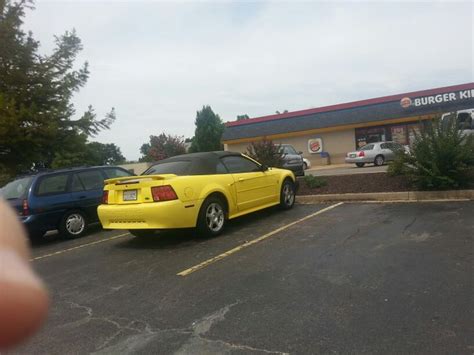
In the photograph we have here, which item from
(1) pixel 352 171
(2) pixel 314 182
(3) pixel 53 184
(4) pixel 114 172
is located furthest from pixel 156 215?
(1) pixel 352 171

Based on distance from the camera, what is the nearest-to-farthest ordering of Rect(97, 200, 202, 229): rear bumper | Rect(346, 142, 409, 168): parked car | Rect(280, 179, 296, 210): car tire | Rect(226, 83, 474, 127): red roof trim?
1. Rect(97, 200, 202, 229): rear bumper
2. Rect(280, 179, 296, 210): car tire
3. Rect(346, 142, 409, 168): parked car
4. Rect(226, 83, 474, 127): red roof trim

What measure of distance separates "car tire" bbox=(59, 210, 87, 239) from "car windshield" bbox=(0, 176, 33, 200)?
0.94 metres

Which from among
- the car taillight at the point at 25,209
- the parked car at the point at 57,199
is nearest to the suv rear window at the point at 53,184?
the parked car at the point at 57,199

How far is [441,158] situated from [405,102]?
22968 millimetres

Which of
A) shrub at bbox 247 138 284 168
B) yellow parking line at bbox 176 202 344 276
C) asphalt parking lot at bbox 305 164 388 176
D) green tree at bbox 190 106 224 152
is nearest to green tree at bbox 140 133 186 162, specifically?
green tree at bbox 190 106 224 152

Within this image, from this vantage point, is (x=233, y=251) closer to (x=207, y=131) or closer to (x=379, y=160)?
(x=379, y=160)

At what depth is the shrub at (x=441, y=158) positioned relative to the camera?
9.72 metres

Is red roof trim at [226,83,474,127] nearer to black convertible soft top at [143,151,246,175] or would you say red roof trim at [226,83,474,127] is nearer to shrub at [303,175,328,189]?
shrub at [303,175,328,189]

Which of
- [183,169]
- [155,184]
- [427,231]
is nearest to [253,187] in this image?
[183,169]

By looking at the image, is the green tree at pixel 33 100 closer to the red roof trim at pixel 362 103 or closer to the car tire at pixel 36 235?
the car tire at pixel 36 235

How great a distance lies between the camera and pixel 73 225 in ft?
30.6

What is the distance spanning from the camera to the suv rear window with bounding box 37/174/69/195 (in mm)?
8930

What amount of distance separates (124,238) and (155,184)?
6.50 feet

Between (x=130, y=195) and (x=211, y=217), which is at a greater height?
(x=130, y=195)
